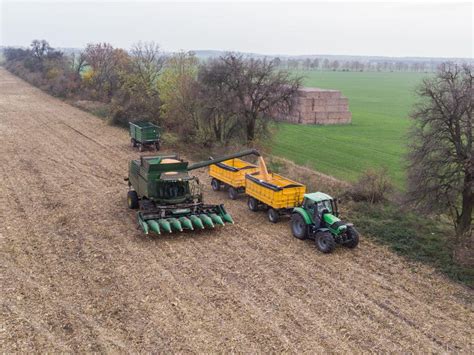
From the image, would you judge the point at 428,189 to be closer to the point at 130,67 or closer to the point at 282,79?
the point at 282,79

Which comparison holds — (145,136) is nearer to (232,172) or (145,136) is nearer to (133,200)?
(232,172)

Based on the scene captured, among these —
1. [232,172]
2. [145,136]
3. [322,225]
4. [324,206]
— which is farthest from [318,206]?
[145,136]

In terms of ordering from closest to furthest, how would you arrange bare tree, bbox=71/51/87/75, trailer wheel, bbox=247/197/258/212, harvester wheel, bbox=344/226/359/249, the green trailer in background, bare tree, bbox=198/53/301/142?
harvester wheel, bbox=344/226/359/249
trailer wheel, bbox=247/197/258/212
bare tree, bbox=198/53/301/142
the green trailer in background
bare tree, bbox=71/51/87/75

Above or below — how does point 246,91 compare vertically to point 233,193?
above

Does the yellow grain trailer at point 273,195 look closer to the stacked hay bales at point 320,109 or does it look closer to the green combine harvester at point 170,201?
the green combine harvester at point 170,201

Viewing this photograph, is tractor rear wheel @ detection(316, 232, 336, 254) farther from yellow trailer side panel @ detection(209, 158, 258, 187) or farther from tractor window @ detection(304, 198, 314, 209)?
yellow trailer side panel @ detection(209, 158, 258, 187)

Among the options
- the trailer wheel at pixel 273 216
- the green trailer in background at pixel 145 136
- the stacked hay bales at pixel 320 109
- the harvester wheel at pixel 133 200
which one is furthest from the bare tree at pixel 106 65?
the trailer wheel at pixel 273 216

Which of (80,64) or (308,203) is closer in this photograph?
(308,203)

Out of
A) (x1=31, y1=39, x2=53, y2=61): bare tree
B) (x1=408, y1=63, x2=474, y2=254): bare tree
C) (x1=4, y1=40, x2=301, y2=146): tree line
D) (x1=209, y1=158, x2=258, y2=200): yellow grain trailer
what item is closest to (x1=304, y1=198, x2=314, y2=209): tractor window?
(x1=408, y1=63, x2=474, y2=254): bare tree
